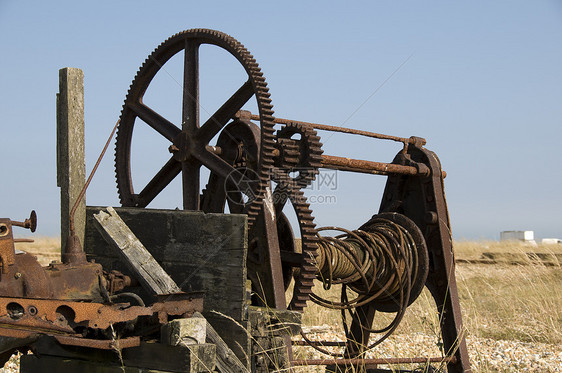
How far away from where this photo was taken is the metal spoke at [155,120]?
4.58 meters

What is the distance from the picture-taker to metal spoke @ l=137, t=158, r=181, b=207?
462 cm

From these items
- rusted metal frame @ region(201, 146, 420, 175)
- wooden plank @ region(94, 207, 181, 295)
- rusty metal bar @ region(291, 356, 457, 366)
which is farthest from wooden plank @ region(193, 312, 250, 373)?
rusted metal frame @ region(201, 146, 420, 175)

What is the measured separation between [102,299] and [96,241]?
0.80 m

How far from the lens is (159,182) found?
4750mm

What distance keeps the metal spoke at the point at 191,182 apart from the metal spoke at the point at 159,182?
19 cm

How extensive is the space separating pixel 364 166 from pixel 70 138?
2241 millimetres

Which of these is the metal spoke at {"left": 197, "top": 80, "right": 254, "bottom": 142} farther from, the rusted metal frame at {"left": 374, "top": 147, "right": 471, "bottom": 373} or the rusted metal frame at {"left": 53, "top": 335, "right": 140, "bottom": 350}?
the rusted metal frame at {"left": 53, "top": 335, "right": 140, "bottom": 350}

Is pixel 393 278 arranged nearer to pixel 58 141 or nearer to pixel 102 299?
pixel 102 299

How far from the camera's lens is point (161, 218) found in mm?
3492

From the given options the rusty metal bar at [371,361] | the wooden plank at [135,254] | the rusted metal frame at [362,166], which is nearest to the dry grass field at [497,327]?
the rusty metal bar at [371,361]

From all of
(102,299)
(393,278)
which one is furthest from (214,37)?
(393,278)

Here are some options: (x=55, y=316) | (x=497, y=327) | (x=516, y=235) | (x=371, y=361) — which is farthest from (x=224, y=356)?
(x=516, y=235)

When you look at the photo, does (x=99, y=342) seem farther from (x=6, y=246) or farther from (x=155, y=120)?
(x=155, y=120)

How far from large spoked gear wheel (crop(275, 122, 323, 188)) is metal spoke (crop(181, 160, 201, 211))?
0.75 meters
